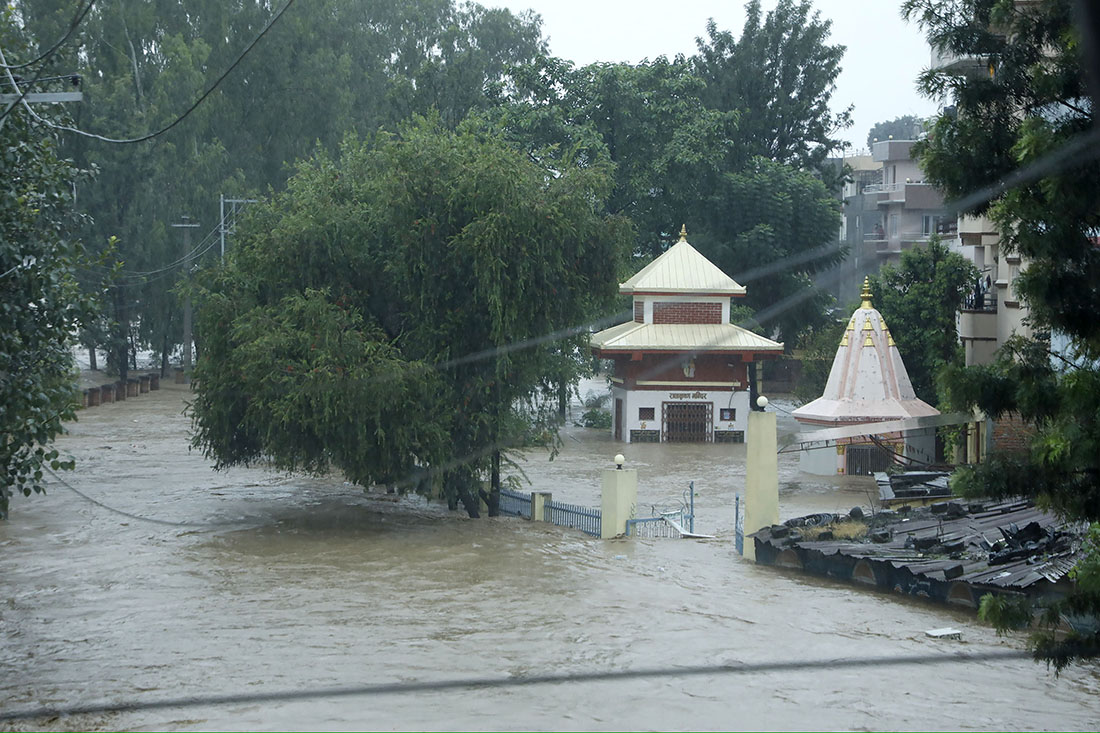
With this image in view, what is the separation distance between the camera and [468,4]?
250 ft

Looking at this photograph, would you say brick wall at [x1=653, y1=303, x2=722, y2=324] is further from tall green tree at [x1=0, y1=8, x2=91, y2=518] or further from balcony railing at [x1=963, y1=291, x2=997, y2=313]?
tall green tree at [x1=0, y1=8, x2=91, y2=518]

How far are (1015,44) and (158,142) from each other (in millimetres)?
48180

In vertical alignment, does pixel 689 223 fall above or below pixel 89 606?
above

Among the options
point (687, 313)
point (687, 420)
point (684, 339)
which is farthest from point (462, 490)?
point (687, 313)

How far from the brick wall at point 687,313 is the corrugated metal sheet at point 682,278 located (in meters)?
0.61

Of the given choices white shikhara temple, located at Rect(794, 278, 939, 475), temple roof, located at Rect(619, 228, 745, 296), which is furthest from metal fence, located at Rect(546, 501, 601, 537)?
temple roof, located at Rect(619, 228, 745, 296)

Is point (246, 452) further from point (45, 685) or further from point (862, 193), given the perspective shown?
point (862, 193)

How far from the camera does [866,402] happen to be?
34875mm

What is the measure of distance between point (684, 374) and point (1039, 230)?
3459 centimetres

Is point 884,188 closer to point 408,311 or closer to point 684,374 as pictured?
point 684,374

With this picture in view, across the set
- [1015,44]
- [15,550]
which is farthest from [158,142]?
[1015,44]

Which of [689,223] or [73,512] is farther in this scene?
[689,223]

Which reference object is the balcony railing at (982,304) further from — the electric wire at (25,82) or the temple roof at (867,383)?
the electric wire at (25,82)

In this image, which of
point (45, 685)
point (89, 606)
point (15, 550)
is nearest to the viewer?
point (45, 685)
